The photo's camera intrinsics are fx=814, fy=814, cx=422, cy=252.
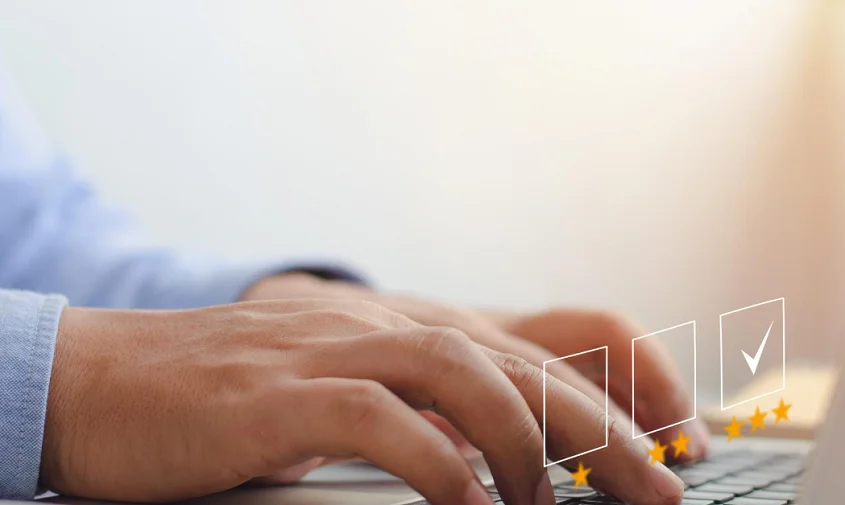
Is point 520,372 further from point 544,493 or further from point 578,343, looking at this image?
point 578,343

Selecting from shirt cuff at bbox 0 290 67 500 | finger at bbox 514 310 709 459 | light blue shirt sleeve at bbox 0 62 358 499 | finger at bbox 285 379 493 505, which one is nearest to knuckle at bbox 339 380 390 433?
finger at bbox 285 379 493 505

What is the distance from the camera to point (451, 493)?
0.81 feet

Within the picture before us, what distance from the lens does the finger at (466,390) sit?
259mm

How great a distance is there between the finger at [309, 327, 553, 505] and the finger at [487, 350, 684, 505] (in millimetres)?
19

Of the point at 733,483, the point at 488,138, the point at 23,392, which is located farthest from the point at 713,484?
the point at 488,138

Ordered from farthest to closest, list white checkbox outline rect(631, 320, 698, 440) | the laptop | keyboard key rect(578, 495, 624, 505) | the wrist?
the wrist < white checkbox outline rect(631, 320, 698, 440) < keyboard key rect(578, 495, 624, 505) < the laptop

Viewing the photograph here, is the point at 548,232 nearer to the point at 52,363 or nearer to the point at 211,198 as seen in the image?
the point at 211,198

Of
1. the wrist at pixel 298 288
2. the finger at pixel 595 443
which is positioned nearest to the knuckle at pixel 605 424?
the finger at pixel 595 443

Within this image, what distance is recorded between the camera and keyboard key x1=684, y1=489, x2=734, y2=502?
0.98 feet

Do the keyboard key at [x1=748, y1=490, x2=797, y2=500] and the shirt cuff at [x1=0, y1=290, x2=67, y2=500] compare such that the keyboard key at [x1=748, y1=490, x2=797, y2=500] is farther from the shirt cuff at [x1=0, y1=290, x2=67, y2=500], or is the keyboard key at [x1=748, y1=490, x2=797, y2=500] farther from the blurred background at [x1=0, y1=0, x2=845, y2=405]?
the shirt cuff at [x1=0, y1=290, x2=67, y2=500]

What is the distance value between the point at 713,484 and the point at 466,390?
144 millimetres

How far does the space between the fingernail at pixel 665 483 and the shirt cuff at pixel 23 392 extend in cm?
21

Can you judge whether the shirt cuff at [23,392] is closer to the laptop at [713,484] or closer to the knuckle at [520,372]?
the laptop at [713,484]

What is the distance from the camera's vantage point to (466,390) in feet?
0.85
